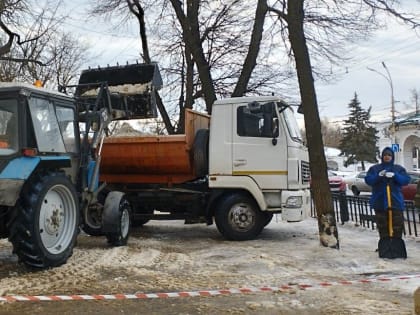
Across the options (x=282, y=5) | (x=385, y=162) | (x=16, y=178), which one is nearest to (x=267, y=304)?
(x=16, y=178)

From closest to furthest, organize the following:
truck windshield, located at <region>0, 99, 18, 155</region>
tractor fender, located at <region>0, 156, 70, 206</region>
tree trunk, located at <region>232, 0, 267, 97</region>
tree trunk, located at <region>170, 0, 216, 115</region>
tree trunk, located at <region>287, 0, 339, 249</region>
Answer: tractor fender, located at <region>0, 156, 70, 206</region> → truck windshield, located at <region>0, 99, 18, 155</region> → tree trunk, located at <region>287, 0, 339, 249</region> → tree trunk, located at <region>232, 0, 267, 97</region> → tree trunk, located at <region>170, 0, 216, 115</region>

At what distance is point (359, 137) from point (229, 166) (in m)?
59.6

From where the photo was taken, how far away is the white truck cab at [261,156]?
385 inches

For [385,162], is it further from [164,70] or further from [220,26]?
[164,70]

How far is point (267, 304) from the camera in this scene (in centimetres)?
529

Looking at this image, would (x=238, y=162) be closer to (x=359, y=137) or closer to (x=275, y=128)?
(x=275, y=128)

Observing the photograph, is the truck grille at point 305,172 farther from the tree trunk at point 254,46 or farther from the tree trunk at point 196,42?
the tree trunk at point 254,46

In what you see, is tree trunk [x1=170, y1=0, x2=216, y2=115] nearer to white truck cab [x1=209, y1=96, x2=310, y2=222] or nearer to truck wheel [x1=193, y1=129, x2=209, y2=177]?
truck wheel [x1=193, y1=129, x2=209, y2=177]

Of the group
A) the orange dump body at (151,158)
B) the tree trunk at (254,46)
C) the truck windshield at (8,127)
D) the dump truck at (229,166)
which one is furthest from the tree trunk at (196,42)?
the truck windshield at (8,127)

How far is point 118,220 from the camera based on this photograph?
8.66 m

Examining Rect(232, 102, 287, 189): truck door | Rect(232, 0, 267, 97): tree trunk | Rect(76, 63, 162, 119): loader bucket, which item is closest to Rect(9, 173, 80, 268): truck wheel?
Rect(76, 63, 162, 119): loader bucket

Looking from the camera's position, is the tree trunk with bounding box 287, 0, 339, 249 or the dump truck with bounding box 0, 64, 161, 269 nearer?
the dump truck with bounding box 0, 64, 161, 269

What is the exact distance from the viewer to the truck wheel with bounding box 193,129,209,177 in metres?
10.1

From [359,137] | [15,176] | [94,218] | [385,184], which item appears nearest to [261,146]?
[385,184]
